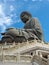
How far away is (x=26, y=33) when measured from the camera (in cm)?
2412

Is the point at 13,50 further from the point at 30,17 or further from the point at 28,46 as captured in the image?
the point at 30,17

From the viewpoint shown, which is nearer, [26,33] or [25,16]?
[26,33]

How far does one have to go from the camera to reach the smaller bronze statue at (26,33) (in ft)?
76.8

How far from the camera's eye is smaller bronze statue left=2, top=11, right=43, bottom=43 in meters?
23.4

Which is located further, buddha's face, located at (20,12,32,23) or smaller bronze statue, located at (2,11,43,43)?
buddha's face, located at (20,12,32,23)

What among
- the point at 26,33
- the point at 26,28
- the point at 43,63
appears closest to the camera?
the point at 43,63

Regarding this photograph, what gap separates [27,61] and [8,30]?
9179 mm

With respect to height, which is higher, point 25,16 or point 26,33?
point 25,16

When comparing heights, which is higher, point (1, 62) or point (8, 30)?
point (8, 30)

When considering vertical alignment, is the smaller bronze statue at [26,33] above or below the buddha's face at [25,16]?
below

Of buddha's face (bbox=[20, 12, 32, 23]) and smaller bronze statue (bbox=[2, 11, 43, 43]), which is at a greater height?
buddha's face (bbox=[20, 12, 32, 23])

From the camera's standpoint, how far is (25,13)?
27.6m

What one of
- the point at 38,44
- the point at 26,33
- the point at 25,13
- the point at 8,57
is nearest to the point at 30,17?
the point at 25,13

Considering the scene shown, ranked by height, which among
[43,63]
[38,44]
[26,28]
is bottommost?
[43,63]
